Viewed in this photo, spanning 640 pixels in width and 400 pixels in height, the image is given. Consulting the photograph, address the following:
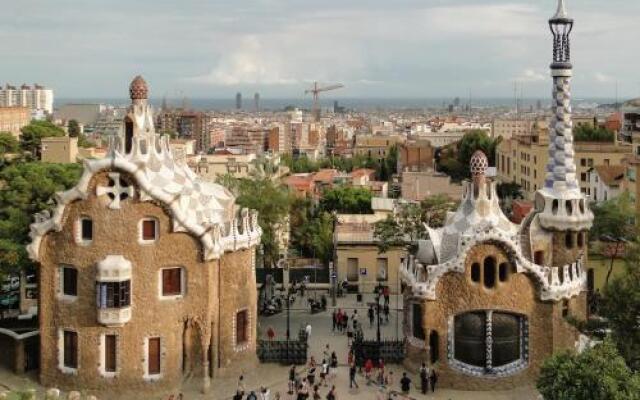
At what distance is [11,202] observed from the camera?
4072 centimetres

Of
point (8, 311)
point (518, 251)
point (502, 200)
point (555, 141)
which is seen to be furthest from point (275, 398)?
point (502, 200)

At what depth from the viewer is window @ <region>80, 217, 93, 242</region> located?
3241cm

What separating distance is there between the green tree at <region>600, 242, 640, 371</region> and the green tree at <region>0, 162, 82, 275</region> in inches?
920

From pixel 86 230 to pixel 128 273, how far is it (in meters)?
2.18

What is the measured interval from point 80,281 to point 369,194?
1789 inches

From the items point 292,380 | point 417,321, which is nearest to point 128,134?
point 292,380

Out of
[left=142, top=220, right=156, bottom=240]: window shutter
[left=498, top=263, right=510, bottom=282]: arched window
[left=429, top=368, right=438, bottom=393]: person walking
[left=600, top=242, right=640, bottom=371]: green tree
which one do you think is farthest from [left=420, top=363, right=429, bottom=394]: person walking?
[left=142, top=220, right=156, bottom=240]: window shutter

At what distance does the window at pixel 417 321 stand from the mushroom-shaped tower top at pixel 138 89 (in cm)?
1311

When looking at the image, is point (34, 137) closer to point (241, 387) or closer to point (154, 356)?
point (154, 356)

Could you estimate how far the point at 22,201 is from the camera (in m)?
40.7

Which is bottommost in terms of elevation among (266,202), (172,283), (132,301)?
(132,301)

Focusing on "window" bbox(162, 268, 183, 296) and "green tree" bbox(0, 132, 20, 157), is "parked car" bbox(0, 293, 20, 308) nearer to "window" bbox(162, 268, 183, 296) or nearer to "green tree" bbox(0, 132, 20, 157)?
"window" bbox(162, 268, 183, 296)

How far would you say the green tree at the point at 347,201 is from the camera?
72.9m

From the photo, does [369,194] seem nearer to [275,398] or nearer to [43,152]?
[43,152]
